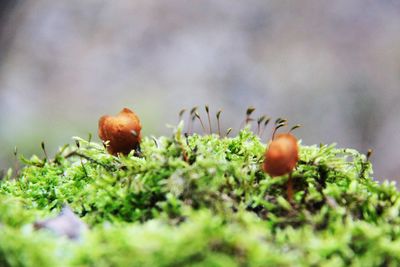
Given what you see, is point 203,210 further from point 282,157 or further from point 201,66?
point 201,66

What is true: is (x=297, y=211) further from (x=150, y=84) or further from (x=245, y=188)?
(x=150, y=84)

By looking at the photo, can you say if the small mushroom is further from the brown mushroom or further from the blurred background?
the blurred background

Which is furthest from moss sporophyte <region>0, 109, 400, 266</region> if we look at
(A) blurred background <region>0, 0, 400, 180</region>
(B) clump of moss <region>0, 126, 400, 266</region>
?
(A) blurred background <region>0, 0, 400, 180</region>

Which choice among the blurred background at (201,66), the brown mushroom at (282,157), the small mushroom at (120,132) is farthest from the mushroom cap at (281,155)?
the blurred background at (201,66)

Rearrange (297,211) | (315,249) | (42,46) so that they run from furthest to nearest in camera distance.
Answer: (42,46) → (297,211) → (315,249)

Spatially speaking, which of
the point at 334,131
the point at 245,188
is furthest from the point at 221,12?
the point at 245,188
